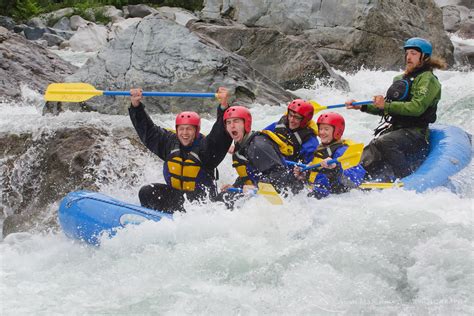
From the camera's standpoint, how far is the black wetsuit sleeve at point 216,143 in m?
4.94

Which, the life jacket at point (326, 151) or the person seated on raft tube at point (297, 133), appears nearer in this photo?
the life jacket at point (326, 151)

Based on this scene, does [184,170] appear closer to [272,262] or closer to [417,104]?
[272,262]

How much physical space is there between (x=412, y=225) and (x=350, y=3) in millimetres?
9974

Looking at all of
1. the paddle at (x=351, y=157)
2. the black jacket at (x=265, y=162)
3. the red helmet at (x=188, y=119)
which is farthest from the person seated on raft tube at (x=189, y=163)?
the paddle at (x=351, y=157)

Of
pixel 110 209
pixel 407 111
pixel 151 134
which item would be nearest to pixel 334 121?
pixel 407 111

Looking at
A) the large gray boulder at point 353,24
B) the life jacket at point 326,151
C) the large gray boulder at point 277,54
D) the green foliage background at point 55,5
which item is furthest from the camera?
the green foliage background at point 55,5

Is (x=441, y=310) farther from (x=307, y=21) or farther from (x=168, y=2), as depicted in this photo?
(x=168, y=2)

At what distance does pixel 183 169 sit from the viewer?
5039mm

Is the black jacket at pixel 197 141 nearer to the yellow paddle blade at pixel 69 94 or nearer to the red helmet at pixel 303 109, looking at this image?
the red helmet at pixel 303 109

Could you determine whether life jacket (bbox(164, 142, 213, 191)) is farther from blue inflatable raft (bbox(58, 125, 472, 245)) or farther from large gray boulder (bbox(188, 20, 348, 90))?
Result: large gray boulder (bbox(188, 20, 348, 90))

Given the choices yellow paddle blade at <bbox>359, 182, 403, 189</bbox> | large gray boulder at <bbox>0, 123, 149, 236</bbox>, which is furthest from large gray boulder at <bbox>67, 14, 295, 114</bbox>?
yellow paddle blade at <bbox>359, 182, 403, 189</bbox>

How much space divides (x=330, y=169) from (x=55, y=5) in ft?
74.6

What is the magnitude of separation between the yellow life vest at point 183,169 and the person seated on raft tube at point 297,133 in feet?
2.01

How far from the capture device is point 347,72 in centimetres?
1293
